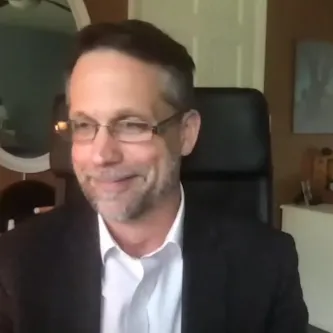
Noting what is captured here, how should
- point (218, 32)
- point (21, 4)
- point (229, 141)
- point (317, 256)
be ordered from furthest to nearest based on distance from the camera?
point (317, 256)
point (218, 32)
point (21, 4)
point (229, 141)

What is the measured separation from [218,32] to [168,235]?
7.15 ft

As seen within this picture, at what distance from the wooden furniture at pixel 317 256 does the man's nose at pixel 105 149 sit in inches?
96.8

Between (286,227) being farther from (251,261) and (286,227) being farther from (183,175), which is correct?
(251,261)

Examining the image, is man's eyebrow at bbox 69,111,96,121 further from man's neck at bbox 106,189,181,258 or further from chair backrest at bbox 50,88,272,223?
chair backrest at bbox 50,88,272,223

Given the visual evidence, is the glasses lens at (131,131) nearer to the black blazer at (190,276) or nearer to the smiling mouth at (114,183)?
the smiling mouth at (114,183)

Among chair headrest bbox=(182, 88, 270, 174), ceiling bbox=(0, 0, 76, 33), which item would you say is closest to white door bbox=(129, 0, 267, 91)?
ceiling bbox=(0, 0, 76, 33)

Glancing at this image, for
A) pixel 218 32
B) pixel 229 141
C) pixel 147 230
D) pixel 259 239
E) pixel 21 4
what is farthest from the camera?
pixel 218 32

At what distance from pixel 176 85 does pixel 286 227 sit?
2.70 metres

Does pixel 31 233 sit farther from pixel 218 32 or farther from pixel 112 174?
pixel 218 32

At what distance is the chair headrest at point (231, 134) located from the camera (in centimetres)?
155

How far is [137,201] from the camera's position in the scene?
43.6 inches

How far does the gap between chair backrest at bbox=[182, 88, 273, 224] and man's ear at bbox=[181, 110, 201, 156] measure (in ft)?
1.06

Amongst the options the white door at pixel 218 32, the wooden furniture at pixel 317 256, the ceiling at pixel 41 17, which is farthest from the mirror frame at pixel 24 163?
the wooden furniture at pixel 317 256

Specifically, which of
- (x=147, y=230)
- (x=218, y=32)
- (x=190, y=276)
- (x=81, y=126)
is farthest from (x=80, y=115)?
(x=218, y=32)
